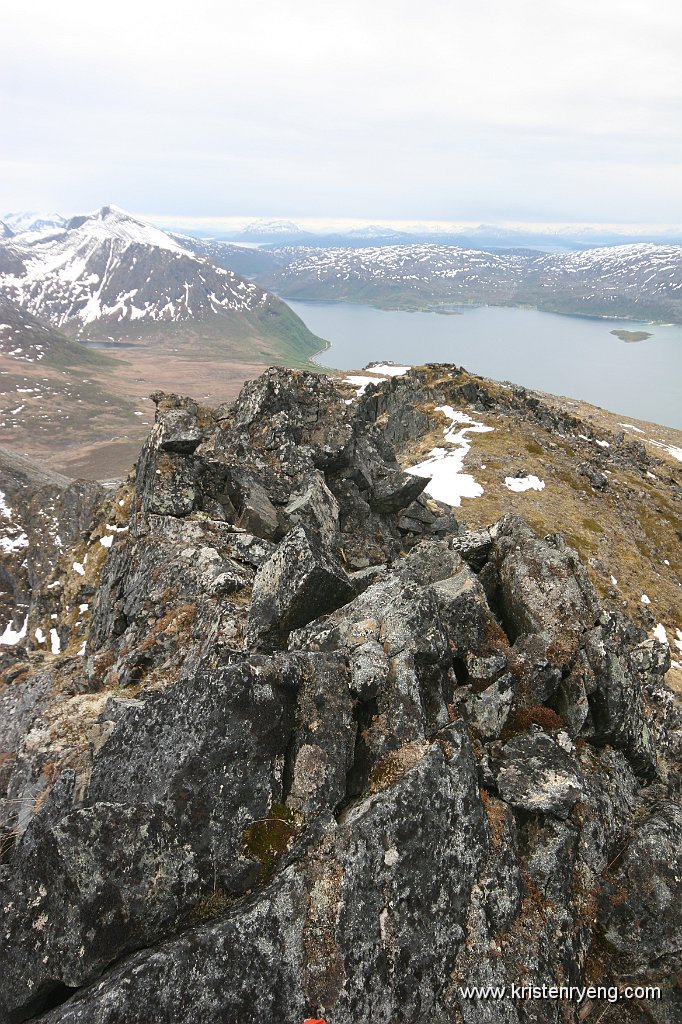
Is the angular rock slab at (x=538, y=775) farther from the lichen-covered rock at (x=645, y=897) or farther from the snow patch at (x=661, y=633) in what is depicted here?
the snow patch at (x=661, y=633)

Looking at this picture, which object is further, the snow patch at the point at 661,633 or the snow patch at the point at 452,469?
the snow patch at the point at 452,469

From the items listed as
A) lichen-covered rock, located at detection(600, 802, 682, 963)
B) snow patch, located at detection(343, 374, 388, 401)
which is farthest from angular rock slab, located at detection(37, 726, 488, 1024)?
snow patch, located at detection(343, 374, 388, 401)

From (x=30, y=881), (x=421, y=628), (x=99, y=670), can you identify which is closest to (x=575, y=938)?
(x=421, y=628)

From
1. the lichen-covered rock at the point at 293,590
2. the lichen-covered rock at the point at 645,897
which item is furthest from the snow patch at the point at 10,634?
the lichen-covered rock at the point at 645,897

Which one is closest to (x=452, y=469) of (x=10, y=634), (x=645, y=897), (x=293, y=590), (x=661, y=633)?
(x=661, y=633)

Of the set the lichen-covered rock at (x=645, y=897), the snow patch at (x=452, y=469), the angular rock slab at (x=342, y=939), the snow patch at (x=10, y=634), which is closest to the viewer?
the angular rock slab at (x=342, y=939)

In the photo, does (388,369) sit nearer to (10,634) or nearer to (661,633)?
(10,634)

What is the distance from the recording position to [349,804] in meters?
9.52

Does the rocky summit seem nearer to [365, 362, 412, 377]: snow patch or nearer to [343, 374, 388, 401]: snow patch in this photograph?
[343, 374, 388, 401]: snow patch

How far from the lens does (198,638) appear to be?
13.9 m

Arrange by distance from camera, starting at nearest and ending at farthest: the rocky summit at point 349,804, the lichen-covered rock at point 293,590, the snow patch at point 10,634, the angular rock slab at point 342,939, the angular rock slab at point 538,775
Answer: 1. the angular rock slab at point 342,939
2. the rocky summit at point 349,804
3. the angular rock slab at point 538,775
4. the lichen-covered rock at point 293,590
5. the snow patch at point 10,634

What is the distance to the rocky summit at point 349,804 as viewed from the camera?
7.70 meters

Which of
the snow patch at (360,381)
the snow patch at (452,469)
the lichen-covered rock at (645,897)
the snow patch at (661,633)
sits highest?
the lichen-covered rock at (645,897)

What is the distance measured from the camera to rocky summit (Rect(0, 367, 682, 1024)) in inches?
303
